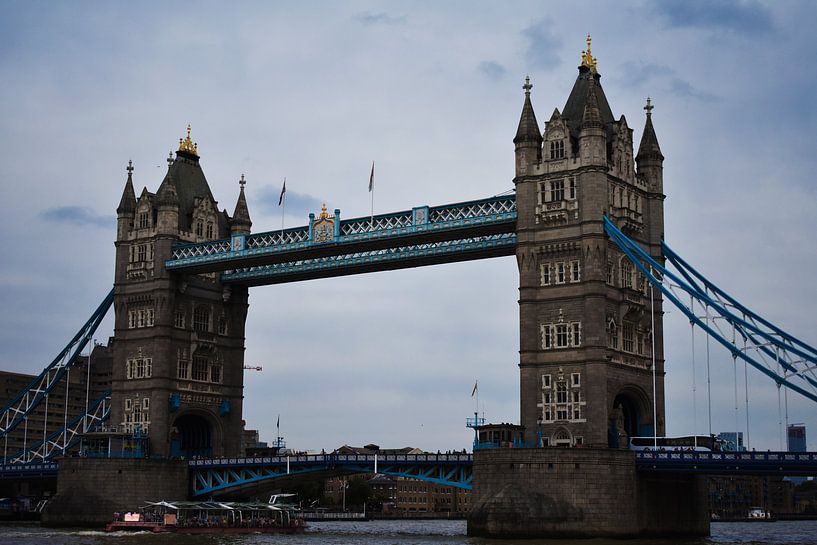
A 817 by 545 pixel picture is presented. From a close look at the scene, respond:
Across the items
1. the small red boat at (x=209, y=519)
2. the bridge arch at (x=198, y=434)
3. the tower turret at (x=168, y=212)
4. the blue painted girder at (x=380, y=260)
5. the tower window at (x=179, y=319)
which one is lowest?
the small red boat at (x=209, y=519)

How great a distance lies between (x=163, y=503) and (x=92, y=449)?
18989 mm

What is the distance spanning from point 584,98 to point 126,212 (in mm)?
46732

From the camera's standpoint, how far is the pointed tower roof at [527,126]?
95.1m

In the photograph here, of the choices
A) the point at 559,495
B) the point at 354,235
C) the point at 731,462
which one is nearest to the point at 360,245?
the point at 354,235

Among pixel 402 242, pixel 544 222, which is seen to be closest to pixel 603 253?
pixel 544 222

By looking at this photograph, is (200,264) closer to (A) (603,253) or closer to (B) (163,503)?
(B) (163,503)

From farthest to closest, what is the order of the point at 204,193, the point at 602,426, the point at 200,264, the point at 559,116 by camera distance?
1. the point at 204,193
2. the point at 200,264
3. the point at 559,116
4. the point at 602,426

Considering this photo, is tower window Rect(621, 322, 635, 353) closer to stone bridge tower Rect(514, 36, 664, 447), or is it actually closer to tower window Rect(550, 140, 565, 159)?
stone bridge tower Rect(514, 36, 664, 447)

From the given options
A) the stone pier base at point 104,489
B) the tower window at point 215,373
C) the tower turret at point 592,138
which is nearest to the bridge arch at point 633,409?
the tower turret at point 592,138

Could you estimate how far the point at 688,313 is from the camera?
3420 inches

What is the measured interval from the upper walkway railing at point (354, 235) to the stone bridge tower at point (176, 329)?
330 cm

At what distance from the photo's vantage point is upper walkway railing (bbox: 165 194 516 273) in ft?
319

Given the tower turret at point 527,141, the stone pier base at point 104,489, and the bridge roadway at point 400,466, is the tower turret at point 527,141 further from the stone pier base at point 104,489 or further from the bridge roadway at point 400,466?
the stone pier base at point 104,489

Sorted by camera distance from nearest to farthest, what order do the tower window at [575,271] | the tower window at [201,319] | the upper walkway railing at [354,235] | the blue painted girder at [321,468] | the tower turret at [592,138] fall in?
the tower window at [575,271] → the tower turret at [592,138] → the blue painted girder at [321,468] → the upper walkway railing at [354,235] → the tower window at [201,319]
